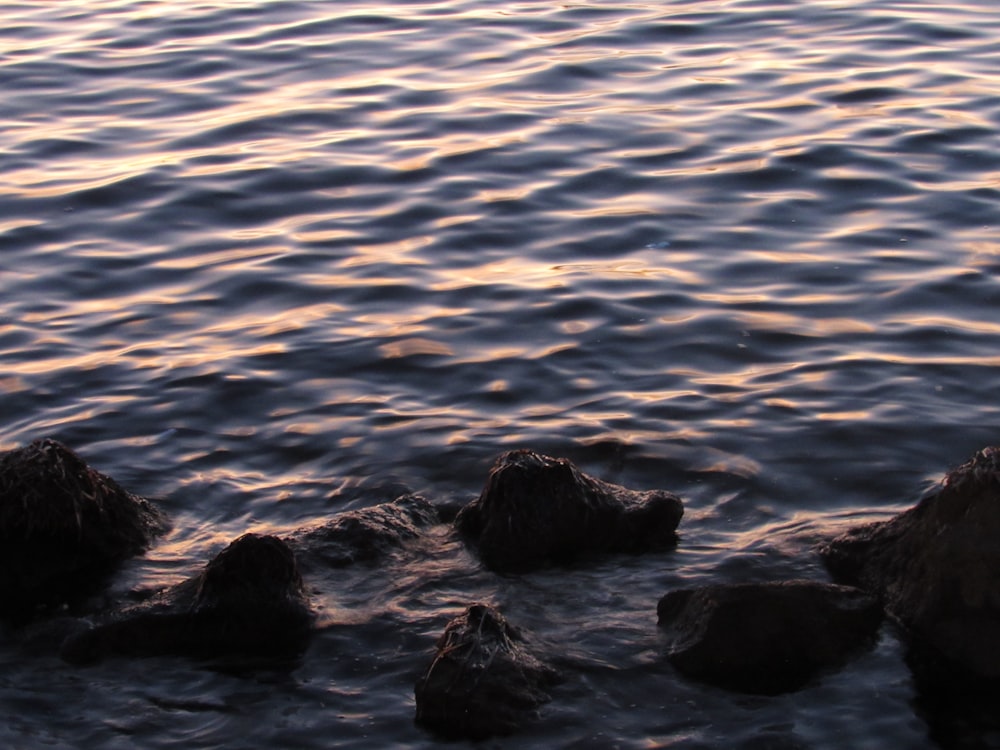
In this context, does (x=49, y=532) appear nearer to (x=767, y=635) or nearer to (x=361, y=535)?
(x=361, y=535)

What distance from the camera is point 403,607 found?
7559 millimetres

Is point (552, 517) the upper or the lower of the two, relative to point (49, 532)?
lower

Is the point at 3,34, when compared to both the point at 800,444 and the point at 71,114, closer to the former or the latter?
the point at 71,114

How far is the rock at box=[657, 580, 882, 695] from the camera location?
6852mm

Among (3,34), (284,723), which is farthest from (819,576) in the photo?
(3,34)

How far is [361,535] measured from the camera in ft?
26.5

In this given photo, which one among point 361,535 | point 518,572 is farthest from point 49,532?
point 518,572

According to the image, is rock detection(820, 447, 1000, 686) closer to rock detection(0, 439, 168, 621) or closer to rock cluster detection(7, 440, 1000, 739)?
rock cluster detection(7, 440, 1000, 739)

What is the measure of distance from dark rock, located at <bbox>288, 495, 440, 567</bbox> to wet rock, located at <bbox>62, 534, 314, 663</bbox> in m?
0.69

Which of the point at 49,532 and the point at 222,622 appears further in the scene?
the point at 49,532

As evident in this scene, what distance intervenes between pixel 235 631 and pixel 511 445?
8.51ft

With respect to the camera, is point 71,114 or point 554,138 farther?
point 71,114

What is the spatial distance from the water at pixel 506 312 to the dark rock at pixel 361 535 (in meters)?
0.15

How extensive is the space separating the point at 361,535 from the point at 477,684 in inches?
68.5
